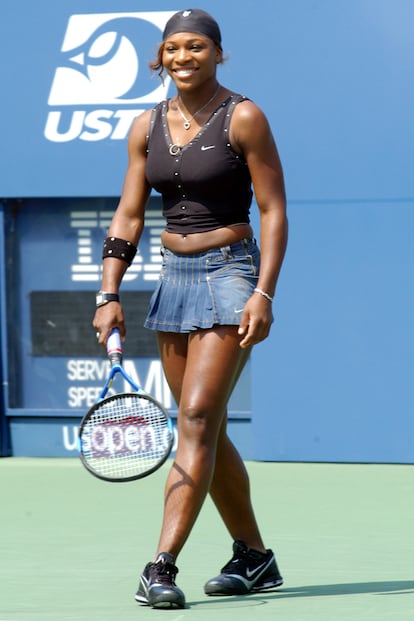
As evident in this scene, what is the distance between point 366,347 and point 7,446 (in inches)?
89.7

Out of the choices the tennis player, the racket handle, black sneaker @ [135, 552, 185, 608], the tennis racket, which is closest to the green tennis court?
black sneaker @ [135, 552, 185, 608]

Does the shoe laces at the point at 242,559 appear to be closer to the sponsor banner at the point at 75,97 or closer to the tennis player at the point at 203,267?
the tennis player at the point at 203,267

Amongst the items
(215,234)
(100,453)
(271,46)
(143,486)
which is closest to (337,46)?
(271,46)

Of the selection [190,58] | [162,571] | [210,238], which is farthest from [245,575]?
[190,58]

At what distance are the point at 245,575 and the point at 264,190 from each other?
1368mm

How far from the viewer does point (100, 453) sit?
4938 millimetres

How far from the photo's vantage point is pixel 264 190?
16.1 ft

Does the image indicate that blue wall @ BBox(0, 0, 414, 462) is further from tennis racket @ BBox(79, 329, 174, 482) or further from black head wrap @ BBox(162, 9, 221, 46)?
tennis racket @ BBox(79, 329, 174, 482)

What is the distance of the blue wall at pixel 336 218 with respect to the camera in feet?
25.8

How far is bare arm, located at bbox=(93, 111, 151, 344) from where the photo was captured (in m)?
5.08

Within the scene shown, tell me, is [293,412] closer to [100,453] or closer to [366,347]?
[366,347]

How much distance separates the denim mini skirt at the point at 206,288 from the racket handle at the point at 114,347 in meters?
0.12

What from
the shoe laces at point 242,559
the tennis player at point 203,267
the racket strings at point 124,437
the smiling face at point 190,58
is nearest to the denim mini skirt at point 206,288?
the tennis player at point 203,267

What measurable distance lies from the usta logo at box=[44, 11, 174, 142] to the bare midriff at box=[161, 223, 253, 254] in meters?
3.34
